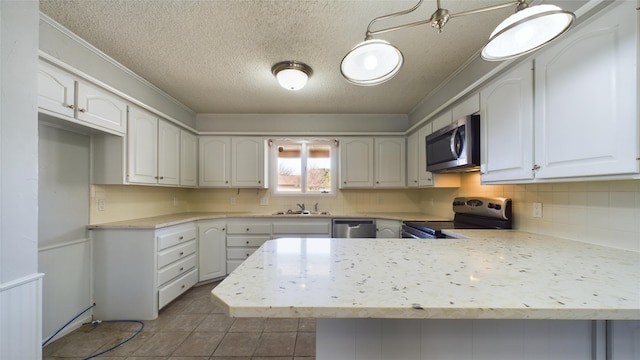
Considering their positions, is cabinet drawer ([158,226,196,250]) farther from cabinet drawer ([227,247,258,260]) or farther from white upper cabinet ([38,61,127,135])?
white upper cabinet ([38,61,127,135])

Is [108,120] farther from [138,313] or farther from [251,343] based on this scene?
[251,343]

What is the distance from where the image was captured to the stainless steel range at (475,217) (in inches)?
73.9

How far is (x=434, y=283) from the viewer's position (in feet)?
2.49

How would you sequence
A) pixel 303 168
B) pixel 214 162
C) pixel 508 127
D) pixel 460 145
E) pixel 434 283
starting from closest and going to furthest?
1. pixel 434 283
2. pixel 508 127
3. pixel 460 145
4. pixel 214 162
5. pixel 303 168

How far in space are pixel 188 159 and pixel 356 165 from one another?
2.39 meters

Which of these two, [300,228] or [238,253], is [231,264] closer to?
[238,253]

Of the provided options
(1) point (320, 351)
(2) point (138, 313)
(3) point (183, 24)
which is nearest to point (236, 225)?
(2) point (138, 313)

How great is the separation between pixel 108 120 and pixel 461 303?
2.74 meters

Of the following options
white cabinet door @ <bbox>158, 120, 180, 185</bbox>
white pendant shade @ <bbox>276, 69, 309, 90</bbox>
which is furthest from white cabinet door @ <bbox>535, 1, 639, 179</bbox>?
white cabinet door @ <bbox>158, 120, 180, 185</bbox>

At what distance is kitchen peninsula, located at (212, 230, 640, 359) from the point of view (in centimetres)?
61

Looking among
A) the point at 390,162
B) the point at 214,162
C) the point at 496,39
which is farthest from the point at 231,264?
the point at 496,39

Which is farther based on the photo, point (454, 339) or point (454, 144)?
point (454, 144)

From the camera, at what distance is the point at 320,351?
0.85 meters

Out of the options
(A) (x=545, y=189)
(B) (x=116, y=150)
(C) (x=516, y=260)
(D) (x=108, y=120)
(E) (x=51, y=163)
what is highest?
(D) (x=108, y=120)
